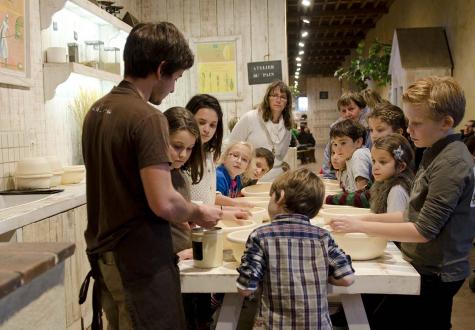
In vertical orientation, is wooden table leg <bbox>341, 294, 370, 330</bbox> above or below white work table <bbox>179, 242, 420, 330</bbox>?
below

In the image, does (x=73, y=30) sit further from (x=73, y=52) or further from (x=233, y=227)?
(x=233, y=227)

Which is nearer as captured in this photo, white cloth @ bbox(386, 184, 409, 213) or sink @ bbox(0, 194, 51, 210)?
white cloth @ bbox(386, 184, 409, 213)

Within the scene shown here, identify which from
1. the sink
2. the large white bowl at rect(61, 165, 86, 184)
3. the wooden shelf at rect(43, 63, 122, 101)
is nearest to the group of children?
the sink

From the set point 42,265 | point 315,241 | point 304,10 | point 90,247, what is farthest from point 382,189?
point 304,10

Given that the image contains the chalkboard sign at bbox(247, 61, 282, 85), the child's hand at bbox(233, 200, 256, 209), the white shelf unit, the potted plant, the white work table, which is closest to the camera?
the white work table

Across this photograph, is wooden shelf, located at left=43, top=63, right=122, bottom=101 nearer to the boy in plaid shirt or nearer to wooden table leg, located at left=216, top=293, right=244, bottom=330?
wooden table leg, located at left=216, top=293, right=244, bottom=330

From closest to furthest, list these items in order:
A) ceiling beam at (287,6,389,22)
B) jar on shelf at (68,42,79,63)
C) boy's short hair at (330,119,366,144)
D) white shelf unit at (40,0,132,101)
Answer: boy's short hair at (330,119,366,144) < white shelf unit at (40,0,132,101) < jar on shelf at (68,42,79,63) < ceiling beam at (287,6,389,22)

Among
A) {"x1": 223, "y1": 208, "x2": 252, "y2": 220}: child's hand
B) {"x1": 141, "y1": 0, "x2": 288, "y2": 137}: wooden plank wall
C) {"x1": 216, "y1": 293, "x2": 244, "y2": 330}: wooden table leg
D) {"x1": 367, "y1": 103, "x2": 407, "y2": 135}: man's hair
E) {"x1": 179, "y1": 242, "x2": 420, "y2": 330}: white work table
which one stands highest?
{"x1": 141, "y1": 0, "x2": 288, "y2": 137}: wooden plank wall

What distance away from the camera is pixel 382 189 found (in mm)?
2410

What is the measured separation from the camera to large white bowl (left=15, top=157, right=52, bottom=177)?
3.25m

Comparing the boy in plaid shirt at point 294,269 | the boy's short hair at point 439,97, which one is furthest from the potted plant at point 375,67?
the boy in plaid shirt at point 294,269

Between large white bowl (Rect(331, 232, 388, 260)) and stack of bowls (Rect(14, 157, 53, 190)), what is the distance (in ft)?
6.99

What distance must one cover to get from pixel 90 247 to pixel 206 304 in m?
1.13

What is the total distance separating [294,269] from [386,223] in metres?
0.49
